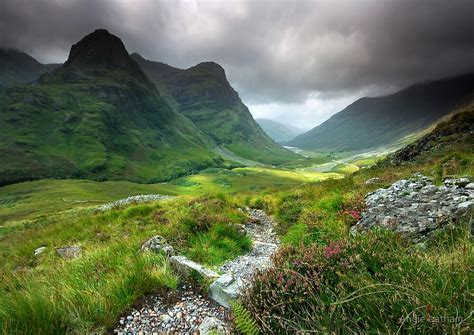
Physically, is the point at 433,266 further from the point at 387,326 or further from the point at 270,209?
the point at 270,209

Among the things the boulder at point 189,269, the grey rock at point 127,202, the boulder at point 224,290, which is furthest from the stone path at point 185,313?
the grey rock at point 127,202

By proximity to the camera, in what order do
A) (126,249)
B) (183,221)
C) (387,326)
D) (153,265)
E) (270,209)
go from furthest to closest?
(270,209)
(183,221)
(126,249)
(153,265)
(387,326)

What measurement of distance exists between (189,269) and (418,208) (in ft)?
21.2

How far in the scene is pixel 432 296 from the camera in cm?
308

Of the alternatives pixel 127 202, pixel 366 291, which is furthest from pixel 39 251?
pixel 127 202

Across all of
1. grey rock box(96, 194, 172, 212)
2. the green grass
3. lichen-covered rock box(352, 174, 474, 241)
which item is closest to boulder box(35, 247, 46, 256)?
the green grass

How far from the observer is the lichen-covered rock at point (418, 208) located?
6387 mm

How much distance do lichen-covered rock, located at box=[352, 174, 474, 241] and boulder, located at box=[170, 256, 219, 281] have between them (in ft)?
12.5

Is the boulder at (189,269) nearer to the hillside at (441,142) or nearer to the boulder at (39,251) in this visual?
the boulder at (39,251)

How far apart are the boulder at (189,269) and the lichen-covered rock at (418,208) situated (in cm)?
380

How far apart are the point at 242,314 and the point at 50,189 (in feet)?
580

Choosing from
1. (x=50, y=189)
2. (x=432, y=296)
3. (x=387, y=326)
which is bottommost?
(x=50, y=189)

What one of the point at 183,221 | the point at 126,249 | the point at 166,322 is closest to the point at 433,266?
the point at 166,322

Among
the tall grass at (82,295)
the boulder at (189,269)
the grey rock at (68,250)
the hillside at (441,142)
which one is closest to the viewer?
the tall grass at (82,295)
